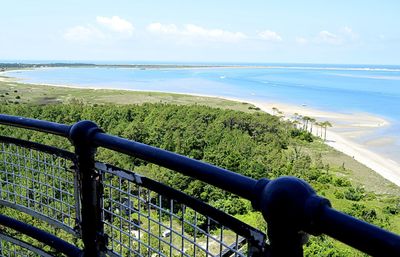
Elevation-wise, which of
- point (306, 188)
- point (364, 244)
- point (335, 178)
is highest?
point (306, 188)

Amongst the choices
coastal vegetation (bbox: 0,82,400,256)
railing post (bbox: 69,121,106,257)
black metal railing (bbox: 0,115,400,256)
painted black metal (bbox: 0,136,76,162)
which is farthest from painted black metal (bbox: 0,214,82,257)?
coastal vegetation (bbox: 0,82,400,256)

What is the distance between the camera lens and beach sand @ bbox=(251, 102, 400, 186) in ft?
135

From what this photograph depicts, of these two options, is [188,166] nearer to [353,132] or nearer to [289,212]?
[289,212]

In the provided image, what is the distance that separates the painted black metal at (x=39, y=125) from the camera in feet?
7.57

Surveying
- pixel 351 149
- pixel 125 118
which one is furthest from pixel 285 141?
pixel 125 118

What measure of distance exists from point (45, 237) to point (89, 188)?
1.95 ft

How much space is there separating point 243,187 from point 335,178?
122ft

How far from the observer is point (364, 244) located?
1101 millimetres

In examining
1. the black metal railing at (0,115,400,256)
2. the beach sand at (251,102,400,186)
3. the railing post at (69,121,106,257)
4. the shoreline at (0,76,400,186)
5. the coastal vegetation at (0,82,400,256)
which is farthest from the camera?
the beach sand at (251,102,400,186)

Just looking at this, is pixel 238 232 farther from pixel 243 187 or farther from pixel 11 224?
pixel 11 224

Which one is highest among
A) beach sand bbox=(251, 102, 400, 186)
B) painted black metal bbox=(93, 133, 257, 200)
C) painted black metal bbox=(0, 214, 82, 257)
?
painted black metal bbox=(93, 133, 257, 200)

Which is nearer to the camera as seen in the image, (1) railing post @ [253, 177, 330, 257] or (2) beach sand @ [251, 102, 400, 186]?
(1) railing post @ [253, 177, 330, 257]

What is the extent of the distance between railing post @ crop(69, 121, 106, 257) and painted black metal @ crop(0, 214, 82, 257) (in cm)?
11

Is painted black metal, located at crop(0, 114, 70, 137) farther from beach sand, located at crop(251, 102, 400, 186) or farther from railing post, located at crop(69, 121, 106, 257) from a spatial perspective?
beach sand, located at crop(251, 102, 400, 186)
